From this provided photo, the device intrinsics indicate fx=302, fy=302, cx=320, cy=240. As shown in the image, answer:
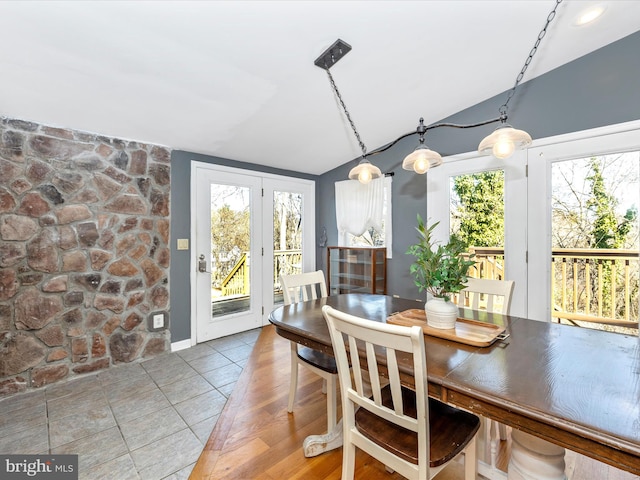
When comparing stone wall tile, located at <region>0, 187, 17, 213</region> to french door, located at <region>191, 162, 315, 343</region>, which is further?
french door, located at <region>191, 162, 315, 343</region>

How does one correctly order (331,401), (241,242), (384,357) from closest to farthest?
(384,357) < (331,401) < (241,242)

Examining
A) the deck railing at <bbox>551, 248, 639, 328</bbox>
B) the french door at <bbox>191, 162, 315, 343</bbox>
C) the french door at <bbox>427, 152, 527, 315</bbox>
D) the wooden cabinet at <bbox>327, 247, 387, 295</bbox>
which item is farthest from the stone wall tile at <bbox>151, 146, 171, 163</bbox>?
the deck railing at <bbox>551, 248, 639, 328</bbox>

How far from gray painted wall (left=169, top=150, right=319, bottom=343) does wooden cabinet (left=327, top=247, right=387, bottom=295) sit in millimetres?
1895

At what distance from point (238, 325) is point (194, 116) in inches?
95.4

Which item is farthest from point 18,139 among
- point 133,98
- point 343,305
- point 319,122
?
point 343,305

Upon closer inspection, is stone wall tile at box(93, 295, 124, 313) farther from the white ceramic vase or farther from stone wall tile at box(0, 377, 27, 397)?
the white ceramic vase

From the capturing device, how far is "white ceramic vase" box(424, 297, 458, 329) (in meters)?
1.57

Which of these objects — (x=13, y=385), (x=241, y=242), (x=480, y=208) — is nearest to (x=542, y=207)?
(x=480, y=208)

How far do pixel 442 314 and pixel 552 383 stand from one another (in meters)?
0.57

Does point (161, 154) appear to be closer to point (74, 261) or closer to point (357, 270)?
point (74, 261)

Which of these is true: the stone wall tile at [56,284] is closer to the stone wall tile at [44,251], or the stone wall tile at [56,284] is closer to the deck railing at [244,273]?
the stone wall tile at [44,251]

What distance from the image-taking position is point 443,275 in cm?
153

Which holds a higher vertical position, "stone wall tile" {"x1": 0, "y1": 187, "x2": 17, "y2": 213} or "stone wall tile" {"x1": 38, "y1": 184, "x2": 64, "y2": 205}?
"stone wall tile" {"x1": 38, "y1": 184, "x2": 64, "y2": 205}

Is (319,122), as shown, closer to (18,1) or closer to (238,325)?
(18,1)
